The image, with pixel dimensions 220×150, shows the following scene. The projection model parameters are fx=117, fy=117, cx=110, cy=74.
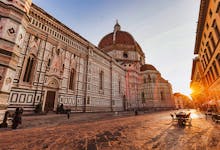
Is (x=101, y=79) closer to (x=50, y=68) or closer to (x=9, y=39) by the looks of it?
(x=50, y=68)

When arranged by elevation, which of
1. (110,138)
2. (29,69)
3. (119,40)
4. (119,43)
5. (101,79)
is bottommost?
(110,138)

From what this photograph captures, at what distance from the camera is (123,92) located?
2781 cm

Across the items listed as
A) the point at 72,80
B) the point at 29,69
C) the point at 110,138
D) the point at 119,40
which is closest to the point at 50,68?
the point at 29,69

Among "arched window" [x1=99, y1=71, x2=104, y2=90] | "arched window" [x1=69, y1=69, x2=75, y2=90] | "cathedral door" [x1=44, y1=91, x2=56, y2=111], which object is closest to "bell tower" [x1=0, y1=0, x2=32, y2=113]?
"cathedral door" [x1=44, y1=91, x2=56, y2=111]

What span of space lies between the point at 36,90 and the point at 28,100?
1.17 metres

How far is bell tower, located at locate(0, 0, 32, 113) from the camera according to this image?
22.1 feet

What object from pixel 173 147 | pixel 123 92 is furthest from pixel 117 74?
pixel 173 147

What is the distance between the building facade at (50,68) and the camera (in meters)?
7.34

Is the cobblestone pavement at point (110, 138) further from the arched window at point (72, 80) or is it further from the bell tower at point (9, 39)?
the arched window at point (72, 80)

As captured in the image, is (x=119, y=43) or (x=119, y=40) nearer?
(x=119, y=43)

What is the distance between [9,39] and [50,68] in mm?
6193

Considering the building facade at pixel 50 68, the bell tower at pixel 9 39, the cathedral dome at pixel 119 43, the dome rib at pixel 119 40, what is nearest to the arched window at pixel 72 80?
the building facade at pixel 50 68

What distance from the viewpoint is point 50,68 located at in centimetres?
1321

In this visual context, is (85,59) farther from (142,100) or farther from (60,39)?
(142,100)
